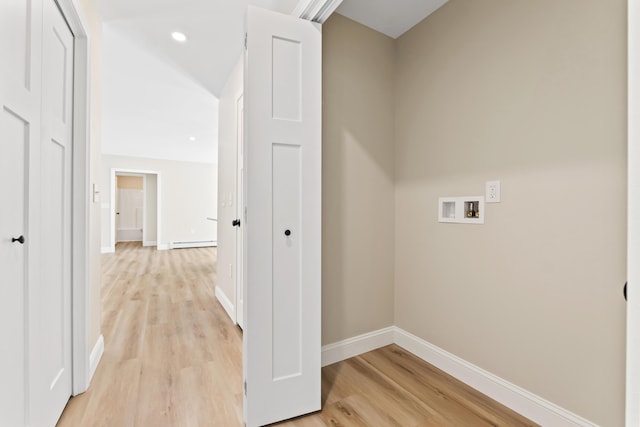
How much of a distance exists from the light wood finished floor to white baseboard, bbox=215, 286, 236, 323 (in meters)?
0.08

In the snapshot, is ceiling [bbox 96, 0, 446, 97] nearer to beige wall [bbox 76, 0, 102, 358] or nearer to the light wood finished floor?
beige wall [bbox 76, 0, 102, 358]

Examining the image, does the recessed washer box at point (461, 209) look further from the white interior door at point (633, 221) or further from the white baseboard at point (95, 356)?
the white baseboard at point (95, 356)

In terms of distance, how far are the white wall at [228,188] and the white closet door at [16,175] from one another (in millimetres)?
1577

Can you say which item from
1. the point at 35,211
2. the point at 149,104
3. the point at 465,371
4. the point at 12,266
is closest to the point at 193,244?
the point at 149,104

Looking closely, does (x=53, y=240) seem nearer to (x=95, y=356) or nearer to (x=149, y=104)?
(x=95, y=356)

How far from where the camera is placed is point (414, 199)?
7.13ft

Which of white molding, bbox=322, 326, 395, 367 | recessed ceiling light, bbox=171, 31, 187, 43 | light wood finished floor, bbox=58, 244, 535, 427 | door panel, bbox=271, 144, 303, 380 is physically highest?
recessed ceiling light, bbox=171, 31, 187, 43

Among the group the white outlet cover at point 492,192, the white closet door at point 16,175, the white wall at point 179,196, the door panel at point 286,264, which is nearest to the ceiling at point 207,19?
the white closet door at point 16,175

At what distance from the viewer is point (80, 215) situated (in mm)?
1621

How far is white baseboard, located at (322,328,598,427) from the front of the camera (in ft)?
4.62

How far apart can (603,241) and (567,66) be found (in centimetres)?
83

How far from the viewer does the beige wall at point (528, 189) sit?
126cm

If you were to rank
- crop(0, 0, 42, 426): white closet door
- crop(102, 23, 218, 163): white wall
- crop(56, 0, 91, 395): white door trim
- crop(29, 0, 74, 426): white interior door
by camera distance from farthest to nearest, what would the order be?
crop(102, 23, 218, 163): white wall
crop(56, 0, 91, 395): white door trim
crop(29, 0, 74, 426): white interior door
crop(0, 0, 42, 426): white closet door

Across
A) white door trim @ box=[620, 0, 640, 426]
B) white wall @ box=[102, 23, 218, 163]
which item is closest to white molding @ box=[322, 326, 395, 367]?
white door trim @ box=[620, 0, 640, 426]
